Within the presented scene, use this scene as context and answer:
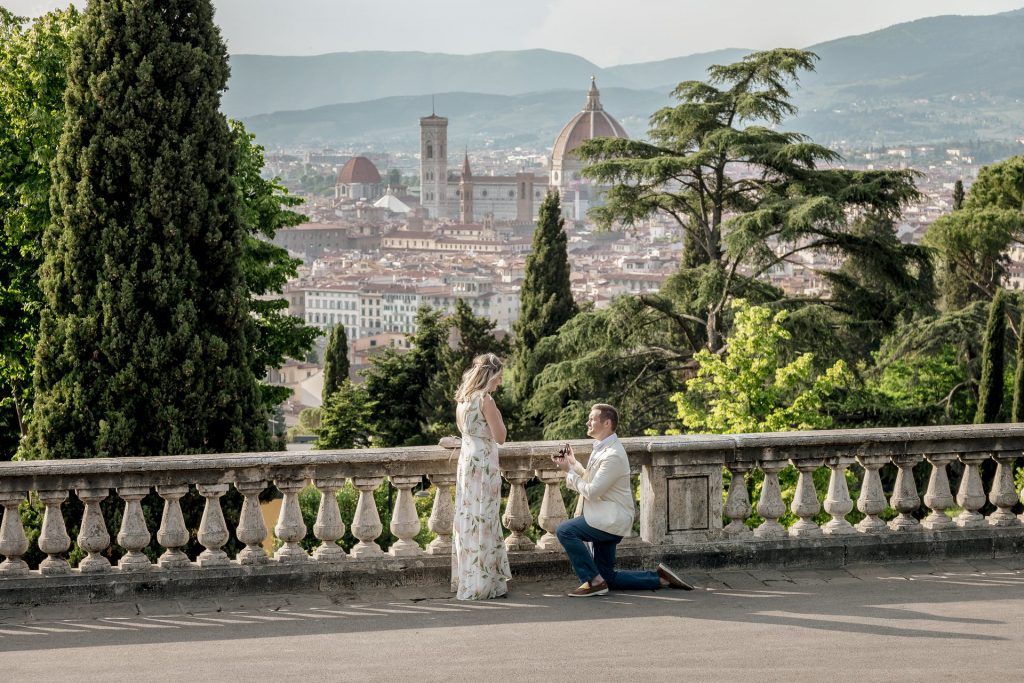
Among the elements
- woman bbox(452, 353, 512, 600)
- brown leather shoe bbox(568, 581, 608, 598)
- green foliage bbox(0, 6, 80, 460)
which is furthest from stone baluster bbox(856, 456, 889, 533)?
green foliage bbox(0, 6, 80, 460)

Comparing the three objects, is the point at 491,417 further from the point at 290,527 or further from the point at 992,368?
the point at 992,368

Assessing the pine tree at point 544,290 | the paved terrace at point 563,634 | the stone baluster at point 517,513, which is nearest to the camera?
the paved terrace at point 563,634

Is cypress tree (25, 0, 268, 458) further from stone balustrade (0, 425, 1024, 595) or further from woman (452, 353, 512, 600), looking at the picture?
woman (452, 353, 512, 600)

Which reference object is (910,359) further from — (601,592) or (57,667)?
(57,667)

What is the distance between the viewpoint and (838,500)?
5945 millimetres

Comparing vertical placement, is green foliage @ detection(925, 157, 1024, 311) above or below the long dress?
above

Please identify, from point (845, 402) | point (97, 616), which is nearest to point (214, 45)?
point (97, 616)

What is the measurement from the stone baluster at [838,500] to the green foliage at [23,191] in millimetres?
7385

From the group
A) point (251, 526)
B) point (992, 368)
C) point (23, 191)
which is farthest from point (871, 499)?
point (992, 368)

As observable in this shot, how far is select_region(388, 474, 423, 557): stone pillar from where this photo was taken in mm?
5629

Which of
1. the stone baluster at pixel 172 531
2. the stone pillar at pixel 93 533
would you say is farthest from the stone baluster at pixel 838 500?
the stone pillar at pixel 93 533

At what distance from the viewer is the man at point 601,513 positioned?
541 cm

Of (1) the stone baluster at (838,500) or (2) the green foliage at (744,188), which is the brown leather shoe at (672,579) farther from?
(2) the green foliage at (744,188)

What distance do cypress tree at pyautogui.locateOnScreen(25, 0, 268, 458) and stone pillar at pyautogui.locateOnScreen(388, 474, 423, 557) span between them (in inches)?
115
